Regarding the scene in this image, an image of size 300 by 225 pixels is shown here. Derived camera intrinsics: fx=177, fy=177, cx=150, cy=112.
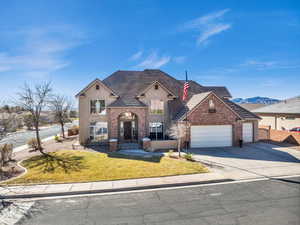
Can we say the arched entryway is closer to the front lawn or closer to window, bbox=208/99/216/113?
the front lawn

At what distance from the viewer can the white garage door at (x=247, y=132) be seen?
21527 mm

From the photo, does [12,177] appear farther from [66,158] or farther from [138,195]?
[138,195]

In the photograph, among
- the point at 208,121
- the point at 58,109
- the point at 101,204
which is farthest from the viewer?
the point at 58,109

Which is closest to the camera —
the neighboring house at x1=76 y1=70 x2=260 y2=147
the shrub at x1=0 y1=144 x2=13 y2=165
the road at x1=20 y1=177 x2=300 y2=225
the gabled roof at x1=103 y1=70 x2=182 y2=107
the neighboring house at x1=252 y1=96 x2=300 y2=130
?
the road at x1=20 y1=177 x2=300 y2=225

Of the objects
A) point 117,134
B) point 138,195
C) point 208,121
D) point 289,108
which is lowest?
point 138,195

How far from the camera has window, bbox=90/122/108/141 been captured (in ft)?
69.7

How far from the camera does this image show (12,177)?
436 inches

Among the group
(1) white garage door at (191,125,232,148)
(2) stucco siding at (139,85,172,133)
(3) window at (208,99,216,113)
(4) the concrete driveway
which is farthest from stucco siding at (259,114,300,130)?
(2) stucco siding at (139,85,172,133)

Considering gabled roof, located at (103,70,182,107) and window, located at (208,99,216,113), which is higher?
Result: gabled roof, located at (103,70,182,107)

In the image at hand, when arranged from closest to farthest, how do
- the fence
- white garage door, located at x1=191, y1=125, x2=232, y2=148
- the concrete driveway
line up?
1. the concrete driveway
2. white garage door, located at x1=191, y1=125, x2=232, y2=148
3. the fence

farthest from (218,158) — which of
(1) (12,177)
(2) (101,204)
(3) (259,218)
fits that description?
(1) (12,177)

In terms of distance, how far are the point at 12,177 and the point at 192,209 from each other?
11027 mm

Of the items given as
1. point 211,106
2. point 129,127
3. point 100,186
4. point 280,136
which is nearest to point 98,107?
point 129,127

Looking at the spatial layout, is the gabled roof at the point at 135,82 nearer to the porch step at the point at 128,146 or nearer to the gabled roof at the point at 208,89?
the gabled roof at the point at 208,89
